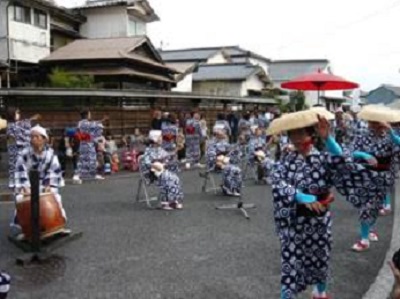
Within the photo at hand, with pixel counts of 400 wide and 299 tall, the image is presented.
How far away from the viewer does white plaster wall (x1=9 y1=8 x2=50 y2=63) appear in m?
25.6

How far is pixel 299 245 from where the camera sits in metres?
4.32

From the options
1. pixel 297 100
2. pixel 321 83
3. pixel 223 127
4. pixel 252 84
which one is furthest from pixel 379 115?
pixel 252 84

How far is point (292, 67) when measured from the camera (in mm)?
58750

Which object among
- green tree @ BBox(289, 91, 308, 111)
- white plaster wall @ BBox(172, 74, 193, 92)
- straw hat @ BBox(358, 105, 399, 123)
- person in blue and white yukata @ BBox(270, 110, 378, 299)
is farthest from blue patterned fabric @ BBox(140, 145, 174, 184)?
white plaster wall @ BBox(172, 74, 193, 92)

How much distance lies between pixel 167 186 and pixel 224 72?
3461 centimetres

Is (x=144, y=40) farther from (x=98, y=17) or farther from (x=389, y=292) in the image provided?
(x=389, y=292)

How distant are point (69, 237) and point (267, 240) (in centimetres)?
272

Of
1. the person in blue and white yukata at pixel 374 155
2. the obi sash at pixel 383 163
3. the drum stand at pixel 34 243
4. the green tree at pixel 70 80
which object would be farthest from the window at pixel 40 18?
the obi sash at pixel 383 163

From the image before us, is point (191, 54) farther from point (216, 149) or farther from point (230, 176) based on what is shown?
point (230, 176)

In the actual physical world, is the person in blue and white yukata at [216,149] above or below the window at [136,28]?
below

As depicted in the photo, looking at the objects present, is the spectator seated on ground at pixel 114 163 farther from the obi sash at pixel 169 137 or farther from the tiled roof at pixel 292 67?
the tiled roof at pixel 292 67

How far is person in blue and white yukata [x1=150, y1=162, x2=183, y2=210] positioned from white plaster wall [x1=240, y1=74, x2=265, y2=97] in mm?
33254

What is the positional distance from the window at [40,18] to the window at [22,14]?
1.28 feet

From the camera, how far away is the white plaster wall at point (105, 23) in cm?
3347
